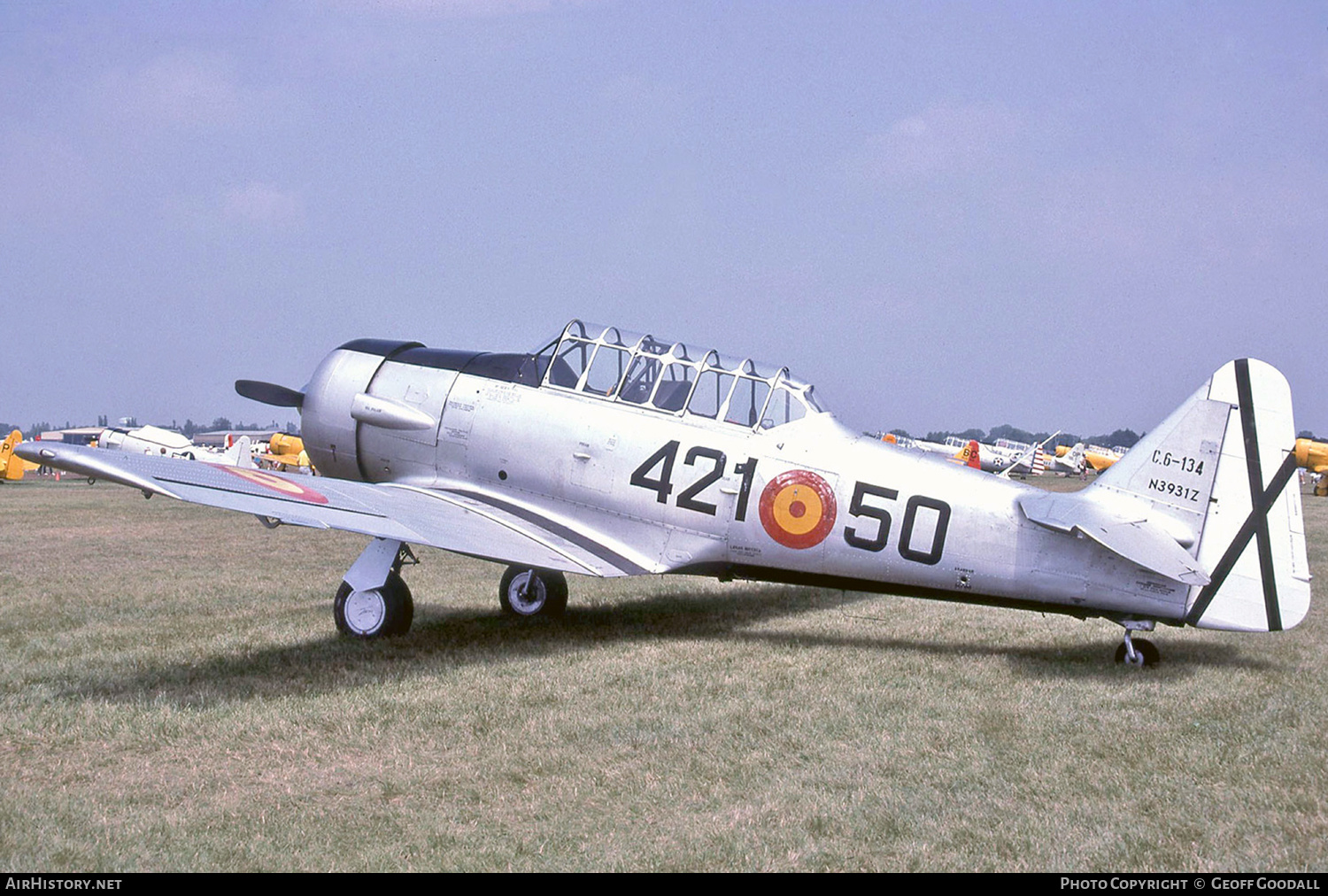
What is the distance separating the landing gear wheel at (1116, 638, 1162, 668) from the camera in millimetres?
6906

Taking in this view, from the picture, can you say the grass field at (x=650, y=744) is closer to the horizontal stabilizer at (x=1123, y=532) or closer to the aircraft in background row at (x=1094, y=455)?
the horizontal stabilizer at (x=1123, y=532)

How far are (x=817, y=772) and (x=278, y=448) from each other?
3571 centimetres

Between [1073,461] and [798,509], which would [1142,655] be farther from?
[1073,461]

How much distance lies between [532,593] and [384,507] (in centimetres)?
207

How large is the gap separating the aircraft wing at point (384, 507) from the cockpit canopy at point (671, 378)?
1.18 m

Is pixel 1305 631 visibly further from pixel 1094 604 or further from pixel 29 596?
pixel 29 596

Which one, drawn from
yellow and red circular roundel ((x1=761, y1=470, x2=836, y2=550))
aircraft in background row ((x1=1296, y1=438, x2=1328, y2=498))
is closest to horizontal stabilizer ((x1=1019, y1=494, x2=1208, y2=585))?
yellow and red circular roundel ((x1=761, y1=470, x2=836, y2=550))

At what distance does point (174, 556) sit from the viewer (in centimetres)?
1340

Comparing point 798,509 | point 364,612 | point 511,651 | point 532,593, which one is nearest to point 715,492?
point 798,509

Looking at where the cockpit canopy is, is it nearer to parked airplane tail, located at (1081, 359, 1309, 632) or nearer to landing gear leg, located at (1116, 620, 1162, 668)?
parked airplane tail, located at (1081, 359, 1309, 632)

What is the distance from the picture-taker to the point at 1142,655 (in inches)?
272

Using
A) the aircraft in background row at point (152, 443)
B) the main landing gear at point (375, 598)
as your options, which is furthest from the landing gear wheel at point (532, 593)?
the aircraft in background row at point (152, 443)

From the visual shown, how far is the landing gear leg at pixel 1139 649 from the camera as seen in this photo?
690 centimetres
